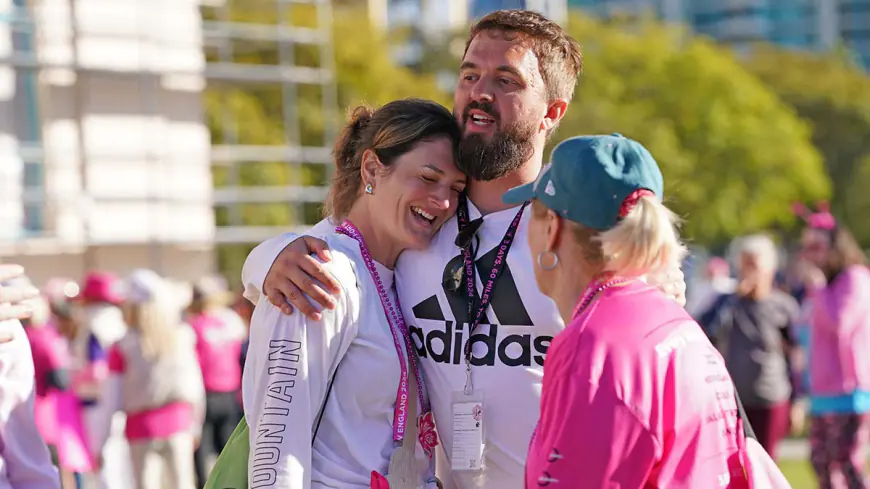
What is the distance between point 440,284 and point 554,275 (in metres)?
0.89

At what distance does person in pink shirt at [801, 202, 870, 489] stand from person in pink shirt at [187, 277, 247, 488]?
17.3 ft

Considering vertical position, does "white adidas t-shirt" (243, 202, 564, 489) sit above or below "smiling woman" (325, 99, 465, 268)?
below

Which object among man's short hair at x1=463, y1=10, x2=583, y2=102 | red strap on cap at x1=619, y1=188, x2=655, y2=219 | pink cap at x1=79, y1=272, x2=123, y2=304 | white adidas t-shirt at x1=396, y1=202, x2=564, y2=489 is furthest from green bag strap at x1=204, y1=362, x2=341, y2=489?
pink cap at x1=79, y1=272, x2=123, y2=304

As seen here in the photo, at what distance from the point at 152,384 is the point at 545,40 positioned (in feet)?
20.7

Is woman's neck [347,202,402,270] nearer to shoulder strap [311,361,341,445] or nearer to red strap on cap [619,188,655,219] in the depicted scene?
shoulder strap [311,361,341,445]

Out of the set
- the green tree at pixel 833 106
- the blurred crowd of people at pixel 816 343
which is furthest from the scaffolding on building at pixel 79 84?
the green tree at pixel 833 106

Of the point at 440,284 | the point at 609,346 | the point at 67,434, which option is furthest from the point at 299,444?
the point at 67,434

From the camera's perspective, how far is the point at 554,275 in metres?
2.81

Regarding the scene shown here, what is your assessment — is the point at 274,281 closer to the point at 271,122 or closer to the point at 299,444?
the point at 299,444

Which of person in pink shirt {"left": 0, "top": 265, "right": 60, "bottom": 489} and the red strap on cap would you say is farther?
person in pink shirt {"left": 0, "top": 265, "right": 60, "bottom": 489}

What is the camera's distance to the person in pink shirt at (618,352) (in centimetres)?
247

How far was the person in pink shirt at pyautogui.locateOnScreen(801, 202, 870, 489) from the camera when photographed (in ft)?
28.0

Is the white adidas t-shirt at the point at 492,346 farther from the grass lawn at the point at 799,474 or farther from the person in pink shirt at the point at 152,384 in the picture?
the grass lawn at the point at 799,474

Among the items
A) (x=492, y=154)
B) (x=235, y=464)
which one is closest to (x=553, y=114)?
(x=492, y=154)
